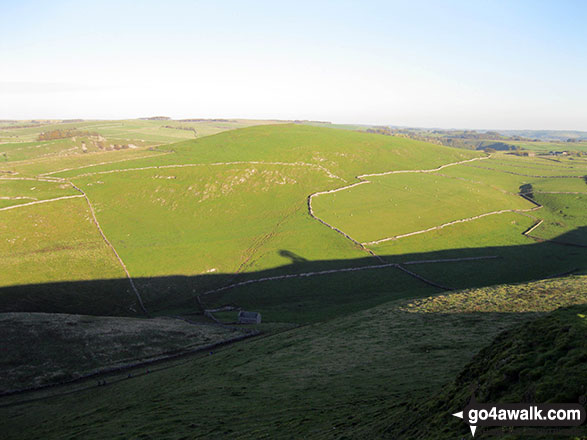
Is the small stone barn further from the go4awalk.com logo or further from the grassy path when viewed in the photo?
the go4awalk.com logo

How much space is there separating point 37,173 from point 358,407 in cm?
15973

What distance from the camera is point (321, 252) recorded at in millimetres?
97500

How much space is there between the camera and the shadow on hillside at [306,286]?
73.6 metres

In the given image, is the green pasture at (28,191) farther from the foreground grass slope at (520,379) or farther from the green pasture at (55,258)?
the foreground grass slope at (520,379)

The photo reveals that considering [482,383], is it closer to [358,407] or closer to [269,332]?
[358,407]

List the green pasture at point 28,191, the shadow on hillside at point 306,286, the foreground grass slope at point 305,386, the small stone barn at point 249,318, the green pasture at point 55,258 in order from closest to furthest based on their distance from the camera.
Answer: the foreground grass slope at point 305,386, the small stone barn at point 249,318, the shadow on hillside at point 306,286, the green pasture at point 55,258, the green pasture at point 28,191

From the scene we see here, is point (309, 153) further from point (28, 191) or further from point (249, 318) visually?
point (249, 318)

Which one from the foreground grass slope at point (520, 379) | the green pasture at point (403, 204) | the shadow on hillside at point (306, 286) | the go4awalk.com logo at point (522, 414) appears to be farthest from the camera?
the green pasture at point (403, 204)

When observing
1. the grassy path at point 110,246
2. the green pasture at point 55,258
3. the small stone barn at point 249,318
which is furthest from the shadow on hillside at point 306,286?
the small stone barn at point 249,318

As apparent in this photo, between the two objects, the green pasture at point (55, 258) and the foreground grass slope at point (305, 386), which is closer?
the foreground grass slope at point (305, 386)

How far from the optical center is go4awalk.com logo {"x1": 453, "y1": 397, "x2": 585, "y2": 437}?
10.7m

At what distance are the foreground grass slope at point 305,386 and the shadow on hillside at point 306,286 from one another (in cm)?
2410

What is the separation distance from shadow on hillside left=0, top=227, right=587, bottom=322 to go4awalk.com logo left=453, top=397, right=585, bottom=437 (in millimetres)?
53778

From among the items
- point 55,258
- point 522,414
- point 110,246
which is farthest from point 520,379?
point 110,246
